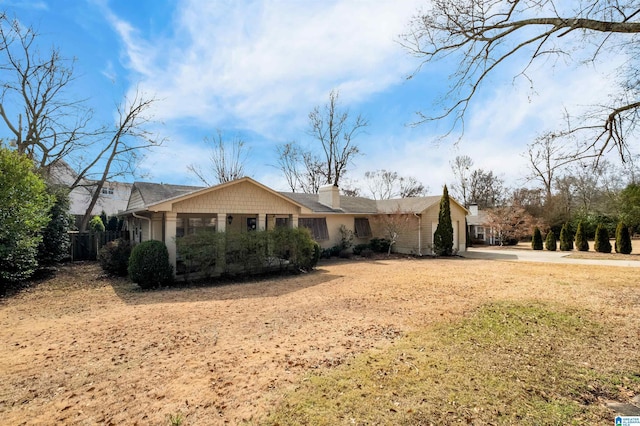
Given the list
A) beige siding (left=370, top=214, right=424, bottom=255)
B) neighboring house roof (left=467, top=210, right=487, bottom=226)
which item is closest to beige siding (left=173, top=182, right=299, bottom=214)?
beige siding (left=370, top=214, right=424, bottom=255)

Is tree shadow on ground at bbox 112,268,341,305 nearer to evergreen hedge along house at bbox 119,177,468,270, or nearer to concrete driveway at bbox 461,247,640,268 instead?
evergreen hedge along house at bbox 119,177,468,270

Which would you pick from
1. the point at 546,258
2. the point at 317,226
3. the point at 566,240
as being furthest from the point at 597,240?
the point at 317,226

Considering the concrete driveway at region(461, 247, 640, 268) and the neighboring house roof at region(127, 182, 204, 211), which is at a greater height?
the neighboring house roof at region(127, 182, 204, 211)

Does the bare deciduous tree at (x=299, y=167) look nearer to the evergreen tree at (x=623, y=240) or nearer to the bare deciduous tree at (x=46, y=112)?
the bare deciduous tree at (x=46, y=112)

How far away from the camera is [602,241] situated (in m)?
20.5

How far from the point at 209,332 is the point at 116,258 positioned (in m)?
8.37

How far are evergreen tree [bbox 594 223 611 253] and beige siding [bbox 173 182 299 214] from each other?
69.2ft

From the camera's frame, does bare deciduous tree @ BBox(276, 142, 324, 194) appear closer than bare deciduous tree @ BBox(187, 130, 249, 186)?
No

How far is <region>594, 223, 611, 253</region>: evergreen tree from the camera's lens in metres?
20.4

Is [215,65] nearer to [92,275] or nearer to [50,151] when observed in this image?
[92,275]

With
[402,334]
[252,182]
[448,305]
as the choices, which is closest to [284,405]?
[402,334]

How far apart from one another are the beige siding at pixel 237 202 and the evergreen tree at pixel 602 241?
69.2 ft

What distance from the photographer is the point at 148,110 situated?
20.7 meters

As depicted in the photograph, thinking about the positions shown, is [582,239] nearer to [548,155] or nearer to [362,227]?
[362,227]
